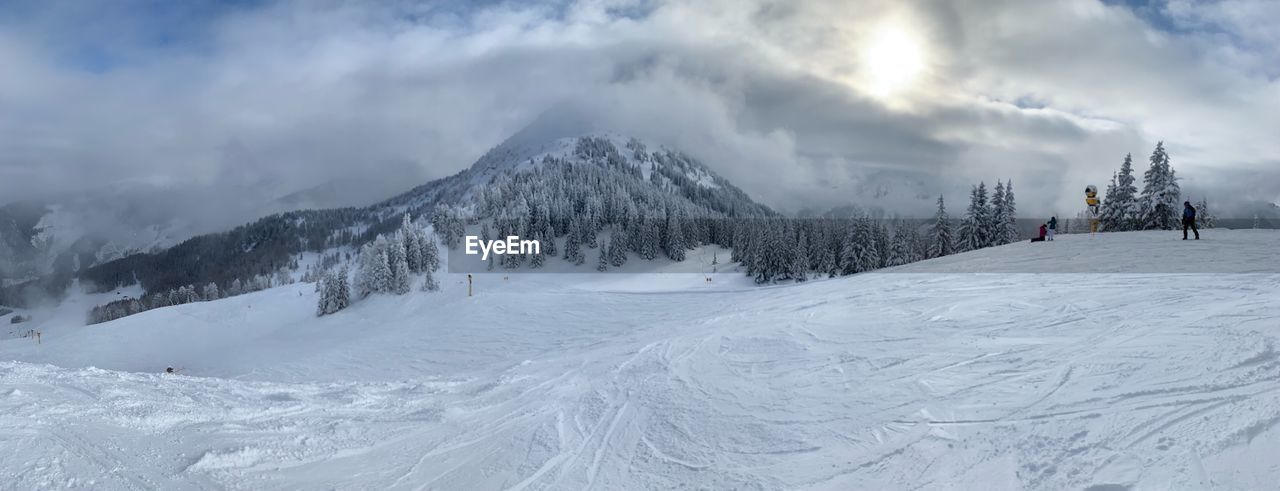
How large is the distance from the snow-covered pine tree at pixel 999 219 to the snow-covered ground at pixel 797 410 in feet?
111

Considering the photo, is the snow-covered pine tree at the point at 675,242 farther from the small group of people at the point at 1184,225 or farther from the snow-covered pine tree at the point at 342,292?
the small group of people at the point at 1184,225

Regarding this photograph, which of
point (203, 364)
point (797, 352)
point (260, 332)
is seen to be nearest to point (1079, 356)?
point (797, 352)

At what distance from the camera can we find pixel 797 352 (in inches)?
519

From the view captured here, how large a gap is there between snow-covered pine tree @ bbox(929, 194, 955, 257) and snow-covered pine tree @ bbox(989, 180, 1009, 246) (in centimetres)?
495

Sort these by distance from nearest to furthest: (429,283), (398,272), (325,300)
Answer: (398,272)
(325,300)
(429,283)

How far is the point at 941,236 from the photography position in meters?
56.4

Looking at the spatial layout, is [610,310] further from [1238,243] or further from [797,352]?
[1238,243]

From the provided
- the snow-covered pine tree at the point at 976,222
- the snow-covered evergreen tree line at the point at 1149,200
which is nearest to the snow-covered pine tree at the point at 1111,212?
the snow-covered evergreen tree line at the point at 1149,200

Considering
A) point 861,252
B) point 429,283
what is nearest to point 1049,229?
point 861,252

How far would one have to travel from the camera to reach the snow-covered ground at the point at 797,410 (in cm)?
667

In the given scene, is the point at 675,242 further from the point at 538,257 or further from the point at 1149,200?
the point at 1149,200

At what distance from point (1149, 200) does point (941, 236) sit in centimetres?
1794

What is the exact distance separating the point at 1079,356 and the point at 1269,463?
14.3ft

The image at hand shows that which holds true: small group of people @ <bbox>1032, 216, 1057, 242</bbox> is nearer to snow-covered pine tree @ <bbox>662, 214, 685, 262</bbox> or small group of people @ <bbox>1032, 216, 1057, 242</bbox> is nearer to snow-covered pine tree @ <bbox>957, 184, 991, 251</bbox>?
snow-covered pine tree @ <bbox>957, 184, 991, 251</bbox>
